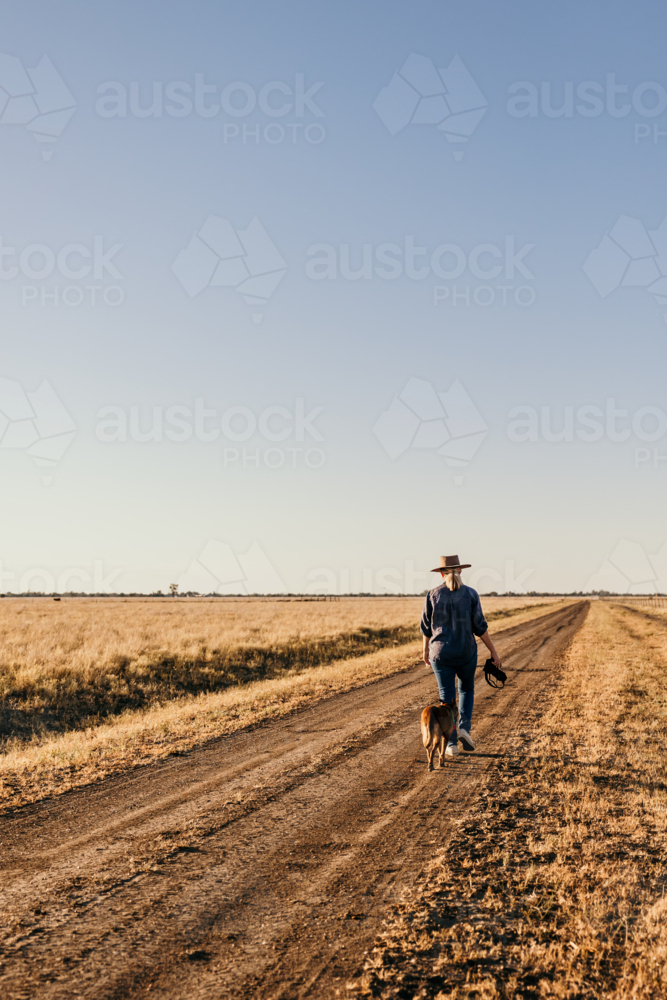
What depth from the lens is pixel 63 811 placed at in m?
5.91

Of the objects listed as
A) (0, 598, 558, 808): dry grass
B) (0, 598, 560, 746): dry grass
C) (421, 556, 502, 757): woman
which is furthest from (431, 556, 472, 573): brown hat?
(0, 598, 560, 746): dry grass

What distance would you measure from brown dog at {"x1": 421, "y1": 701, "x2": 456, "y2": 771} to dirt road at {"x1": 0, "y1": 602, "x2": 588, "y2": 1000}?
0.23m

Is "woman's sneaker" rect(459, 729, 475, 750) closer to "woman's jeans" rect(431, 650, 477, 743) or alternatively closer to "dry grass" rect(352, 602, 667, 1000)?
"woman's jeans" rect(431, 650, 477, 743)

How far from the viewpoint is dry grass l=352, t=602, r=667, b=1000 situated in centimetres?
313

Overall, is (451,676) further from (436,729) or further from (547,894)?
(547,894)

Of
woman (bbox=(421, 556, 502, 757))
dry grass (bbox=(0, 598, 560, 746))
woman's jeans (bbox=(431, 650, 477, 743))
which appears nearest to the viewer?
woman (bbox=(421, 556, 502, 757))

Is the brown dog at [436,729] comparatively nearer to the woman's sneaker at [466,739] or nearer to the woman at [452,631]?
the woman at [452,631]

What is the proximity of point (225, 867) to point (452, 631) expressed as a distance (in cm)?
387

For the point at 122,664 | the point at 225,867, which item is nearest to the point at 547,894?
the point at 225,867

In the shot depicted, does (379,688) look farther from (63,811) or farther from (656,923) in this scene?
(656,923)

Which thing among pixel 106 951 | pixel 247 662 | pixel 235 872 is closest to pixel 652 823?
pixel 235 872

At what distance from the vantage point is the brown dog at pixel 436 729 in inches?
277

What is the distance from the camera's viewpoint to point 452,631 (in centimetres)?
744

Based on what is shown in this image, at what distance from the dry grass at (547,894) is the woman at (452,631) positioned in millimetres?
1071
